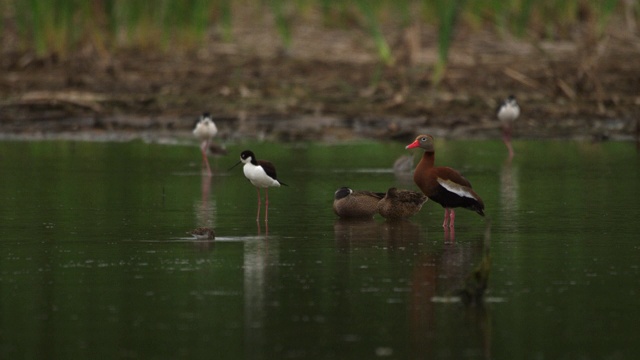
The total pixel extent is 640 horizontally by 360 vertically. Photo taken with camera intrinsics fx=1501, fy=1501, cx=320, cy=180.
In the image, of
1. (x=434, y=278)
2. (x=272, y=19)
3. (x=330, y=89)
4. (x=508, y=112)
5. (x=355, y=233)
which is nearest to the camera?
(x=434, y=278)

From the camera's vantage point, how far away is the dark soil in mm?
25031

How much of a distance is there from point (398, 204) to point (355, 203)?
17.1 inches

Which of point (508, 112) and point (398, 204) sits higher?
point (508, 112)

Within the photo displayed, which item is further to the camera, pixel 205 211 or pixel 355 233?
pixel 205 211

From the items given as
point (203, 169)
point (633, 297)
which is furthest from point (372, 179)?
point (633, 297)

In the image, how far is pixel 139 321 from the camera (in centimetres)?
902

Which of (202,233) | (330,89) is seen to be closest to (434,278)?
(202,233)

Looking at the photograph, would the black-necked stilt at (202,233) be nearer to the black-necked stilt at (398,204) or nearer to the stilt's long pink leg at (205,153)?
the black-necked stilt at (398,204)

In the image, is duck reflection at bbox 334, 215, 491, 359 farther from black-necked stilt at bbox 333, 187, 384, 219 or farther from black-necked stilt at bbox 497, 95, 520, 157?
black-necked stilt at bbox 497, 95, 520, 157

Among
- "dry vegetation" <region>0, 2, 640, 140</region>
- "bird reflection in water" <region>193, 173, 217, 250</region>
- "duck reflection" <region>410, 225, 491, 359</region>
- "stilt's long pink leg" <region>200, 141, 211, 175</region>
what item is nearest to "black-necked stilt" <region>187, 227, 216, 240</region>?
"bird reflection in water" <region>193, 173, 217, 250</region>

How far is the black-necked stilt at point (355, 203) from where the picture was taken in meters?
14.3

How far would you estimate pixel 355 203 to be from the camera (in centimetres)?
1436

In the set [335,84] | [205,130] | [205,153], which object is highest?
[335,84]

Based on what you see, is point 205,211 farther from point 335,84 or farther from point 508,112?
point 335,84
